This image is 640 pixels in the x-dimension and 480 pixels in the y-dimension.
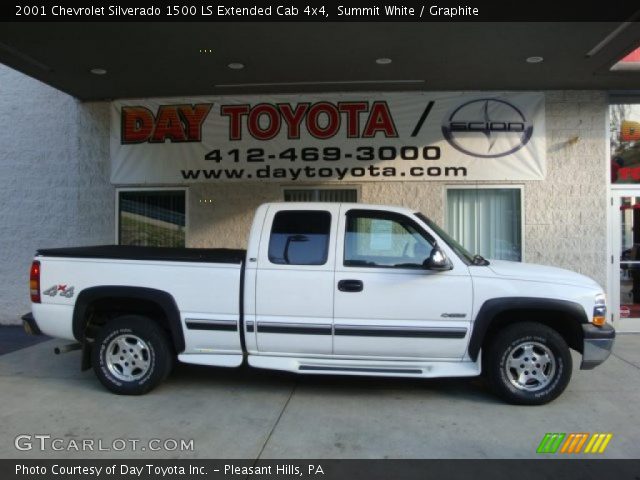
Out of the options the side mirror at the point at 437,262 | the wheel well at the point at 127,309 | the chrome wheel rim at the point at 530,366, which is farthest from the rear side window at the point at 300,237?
the chrome wheel rim at the point at 530,366

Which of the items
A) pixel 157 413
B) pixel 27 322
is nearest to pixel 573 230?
pixel 157 413

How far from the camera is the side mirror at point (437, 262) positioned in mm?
4980

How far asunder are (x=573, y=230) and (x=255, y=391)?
591 cm

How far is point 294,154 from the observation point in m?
9.12

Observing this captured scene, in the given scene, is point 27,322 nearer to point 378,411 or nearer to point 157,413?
point 157,413

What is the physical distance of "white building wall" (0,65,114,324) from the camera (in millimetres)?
9562

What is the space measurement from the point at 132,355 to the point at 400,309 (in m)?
2.68

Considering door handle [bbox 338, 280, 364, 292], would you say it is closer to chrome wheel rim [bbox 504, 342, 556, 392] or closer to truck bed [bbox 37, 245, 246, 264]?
truck bed [bbox 37, 245, 246, 264]

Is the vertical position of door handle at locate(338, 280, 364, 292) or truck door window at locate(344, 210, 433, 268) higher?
truck door window at locate(344, 210, 433, 268)

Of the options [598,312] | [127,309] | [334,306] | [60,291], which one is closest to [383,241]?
[334,306]

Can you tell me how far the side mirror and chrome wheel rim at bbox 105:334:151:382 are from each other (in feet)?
9.38

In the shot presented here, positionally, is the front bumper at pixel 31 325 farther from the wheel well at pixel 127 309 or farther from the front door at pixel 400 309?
the front door at pixel 400 309

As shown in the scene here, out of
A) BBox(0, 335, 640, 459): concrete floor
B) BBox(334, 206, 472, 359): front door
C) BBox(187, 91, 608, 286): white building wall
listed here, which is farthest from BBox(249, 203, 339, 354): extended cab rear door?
BBox(187, 91, 608, 286): white building wall

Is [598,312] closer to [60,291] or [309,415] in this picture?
[309,415]
